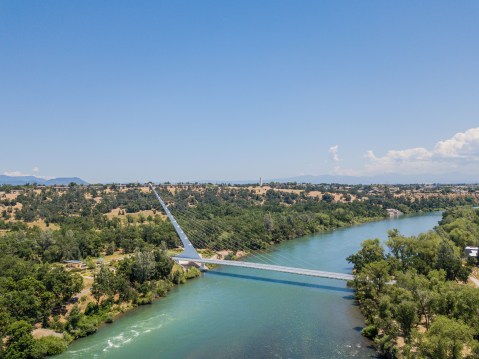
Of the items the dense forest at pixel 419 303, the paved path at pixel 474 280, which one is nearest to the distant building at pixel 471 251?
the paved path at pixel 474 280

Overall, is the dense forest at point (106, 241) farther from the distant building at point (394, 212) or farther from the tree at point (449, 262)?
the distant building at point (394, 212)

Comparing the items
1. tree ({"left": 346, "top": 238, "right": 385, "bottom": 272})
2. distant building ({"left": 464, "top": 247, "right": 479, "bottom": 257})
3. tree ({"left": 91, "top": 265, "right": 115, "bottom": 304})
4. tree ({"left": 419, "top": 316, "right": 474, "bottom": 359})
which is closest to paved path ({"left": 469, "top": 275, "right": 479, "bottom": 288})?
distant building ({"left": 464, "top": 247, "right": 479, "bottom": 257})

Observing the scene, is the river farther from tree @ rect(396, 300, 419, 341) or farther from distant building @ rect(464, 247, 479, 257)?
distant building @ rect(464, 247, 479, 257)

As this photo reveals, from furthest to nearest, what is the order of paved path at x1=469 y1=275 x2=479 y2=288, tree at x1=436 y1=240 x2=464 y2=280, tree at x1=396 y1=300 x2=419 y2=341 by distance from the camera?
1. paved path at x1=469 y1=275 x2=479 y2=288
2. tree at x1=436 y1=240 x2=464 y2=280
3. tree at x1=396 y1=300 x2=419 y2=341

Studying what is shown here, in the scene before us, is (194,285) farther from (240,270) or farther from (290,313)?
(290,313)

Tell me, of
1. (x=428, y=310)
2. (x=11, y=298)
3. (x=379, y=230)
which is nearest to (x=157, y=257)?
(x=11, y=298)

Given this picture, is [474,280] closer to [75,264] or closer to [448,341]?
[448,341]

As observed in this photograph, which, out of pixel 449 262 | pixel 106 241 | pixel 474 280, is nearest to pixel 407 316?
pixel 449 262
